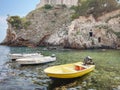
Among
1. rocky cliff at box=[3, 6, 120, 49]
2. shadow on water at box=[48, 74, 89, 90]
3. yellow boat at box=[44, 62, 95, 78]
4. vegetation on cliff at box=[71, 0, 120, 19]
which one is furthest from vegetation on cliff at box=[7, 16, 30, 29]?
shadow on water at box=[48, 74, 89, 90]

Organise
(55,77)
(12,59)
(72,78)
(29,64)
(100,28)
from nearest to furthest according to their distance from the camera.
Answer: (55,77)
(72,78)
(29,64)
(12,59)
(100,28)

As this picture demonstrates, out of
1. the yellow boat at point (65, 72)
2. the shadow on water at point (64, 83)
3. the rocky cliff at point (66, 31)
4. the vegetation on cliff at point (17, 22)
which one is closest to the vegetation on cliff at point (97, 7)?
the rocky cliff at point (66, 31)

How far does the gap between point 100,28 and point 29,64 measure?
4136 cm

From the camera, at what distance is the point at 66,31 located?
226 feet

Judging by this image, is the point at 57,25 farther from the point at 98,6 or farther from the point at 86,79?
the point at 86,79

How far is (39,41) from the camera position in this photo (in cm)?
7269

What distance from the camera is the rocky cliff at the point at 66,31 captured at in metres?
63.5

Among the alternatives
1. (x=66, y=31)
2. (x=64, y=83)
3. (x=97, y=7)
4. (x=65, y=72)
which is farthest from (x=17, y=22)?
(x=64, y=83)

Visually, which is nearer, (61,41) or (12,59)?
(12,59)

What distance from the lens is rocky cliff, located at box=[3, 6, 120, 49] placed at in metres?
63.5

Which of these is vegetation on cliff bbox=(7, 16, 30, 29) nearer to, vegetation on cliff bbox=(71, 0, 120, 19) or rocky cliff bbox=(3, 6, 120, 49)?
rocky cliff bbox=(3, 6, 120, 49)

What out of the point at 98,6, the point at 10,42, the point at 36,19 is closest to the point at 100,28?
the point at 98,6

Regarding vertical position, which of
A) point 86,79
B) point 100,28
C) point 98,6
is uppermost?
point 98,6

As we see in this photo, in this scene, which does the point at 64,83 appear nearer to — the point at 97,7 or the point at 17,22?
the point at 97,7
